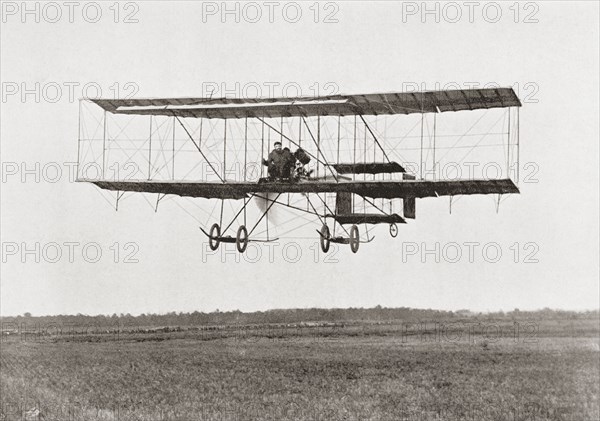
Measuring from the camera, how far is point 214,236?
22078 millimetres

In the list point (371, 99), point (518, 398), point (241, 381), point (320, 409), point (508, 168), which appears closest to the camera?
point (508, 168)

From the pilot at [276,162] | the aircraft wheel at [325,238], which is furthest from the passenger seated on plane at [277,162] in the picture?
the aircraft wheel at [325,238]

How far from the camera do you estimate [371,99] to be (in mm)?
20844

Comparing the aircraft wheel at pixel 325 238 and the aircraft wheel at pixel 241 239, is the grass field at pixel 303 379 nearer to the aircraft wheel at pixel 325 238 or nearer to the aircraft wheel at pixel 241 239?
the aircraft wheel at pixel 325 238

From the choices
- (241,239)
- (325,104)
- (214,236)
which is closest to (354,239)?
(241,239)

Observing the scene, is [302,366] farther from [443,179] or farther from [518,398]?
[443,179]

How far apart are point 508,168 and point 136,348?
40562mm

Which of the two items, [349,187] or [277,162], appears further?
[277,162]

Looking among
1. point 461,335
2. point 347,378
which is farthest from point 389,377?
point 461,335

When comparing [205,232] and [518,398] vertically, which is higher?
[205,232]

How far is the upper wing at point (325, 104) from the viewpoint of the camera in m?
20.1

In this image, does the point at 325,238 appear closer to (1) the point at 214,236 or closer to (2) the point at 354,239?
(2) the point at 354,239

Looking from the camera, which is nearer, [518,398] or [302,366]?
[518,398]

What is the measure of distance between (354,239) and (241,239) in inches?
115
